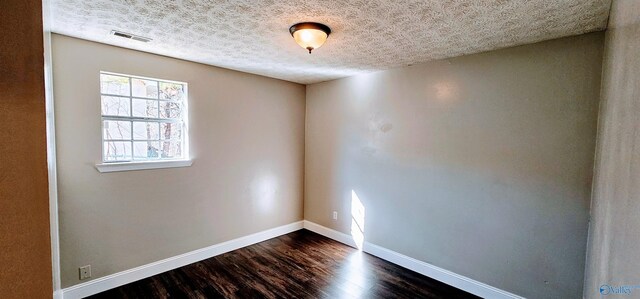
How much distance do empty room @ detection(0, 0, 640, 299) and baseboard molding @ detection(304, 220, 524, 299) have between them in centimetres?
2

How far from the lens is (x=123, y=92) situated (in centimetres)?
267

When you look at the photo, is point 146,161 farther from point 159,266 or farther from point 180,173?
point 159,266

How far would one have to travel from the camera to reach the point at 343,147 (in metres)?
3.79

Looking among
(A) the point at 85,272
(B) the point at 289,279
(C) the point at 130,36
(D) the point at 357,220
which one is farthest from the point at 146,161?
(D) the point at 357,220

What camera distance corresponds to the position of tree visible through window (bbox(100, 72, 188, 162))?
2.59 m

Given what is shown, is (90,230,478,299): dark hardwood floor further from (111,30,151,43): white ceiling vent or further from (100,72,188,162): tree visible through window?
(111,30,151,43): white ceiling vent

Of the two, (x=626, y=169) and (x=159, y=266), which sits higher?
(x=626, y=169)

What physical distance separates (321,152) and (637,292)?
3.50 m

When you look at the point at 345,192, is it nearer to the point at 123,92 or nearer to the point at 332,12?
the point at 332,12

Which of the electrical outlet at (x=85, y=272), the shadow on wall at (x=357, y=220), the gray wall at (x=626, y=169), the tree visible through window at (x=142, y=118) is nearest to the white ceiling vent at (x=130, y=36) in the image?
the tree visible through window at (x=142, y=118)

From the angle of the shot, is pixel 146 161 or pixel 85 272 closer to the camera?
pixel 85 272

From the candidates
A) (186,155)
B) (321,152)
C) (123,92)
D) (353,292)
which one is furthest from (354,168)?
(123,92)

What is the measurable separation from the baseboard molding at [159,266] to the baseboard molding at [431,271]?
107cm

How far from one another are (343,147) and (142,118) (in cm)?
240
